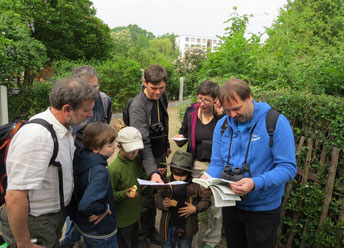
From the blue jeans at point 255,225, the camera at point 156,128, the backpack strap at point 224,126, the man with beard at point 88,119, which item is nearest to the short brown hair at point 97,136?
the man with beard at point 88,119

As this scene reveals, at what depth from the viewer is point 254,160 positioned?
1.97 metres

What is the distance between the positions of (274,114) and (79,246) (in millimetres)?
2923

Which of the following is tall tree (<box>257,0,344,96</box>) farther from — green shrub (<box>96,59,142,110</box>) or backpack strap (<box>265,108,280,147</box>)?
green shrub (<box>96,59,142,110</box>)

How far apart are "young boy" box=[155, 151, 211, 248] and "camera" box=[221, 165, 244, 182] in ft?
2.25

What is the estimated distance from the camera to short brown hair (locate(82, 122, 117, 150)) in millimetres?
2242

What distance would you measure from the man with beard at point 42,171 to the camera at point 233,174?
1.15 meters

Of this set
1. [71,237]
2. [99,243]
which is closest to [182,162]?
[99,243]

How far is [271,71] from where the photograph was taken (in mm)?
4594

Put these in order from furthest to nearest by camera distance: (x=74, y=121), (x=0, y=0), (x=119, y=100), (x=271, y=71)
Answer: (x=119, y=100) → (x=0, y=0) → (x=271, y=71) → (x=74, y=121)

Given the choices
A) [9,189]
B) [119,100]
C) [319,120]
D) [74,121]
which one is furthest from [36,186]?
[119,100]

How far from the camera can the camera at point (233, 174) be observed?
1.93 metres

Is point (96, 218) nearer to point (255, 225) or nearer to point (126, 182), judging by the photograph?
point (126, 182)

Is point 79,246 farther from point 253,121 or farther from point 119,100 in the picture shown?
point 119,100

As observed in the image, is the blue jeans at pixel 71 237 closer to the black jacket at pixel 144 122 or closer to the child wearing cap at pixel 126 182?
the child wearing cap at pixel 126 182
